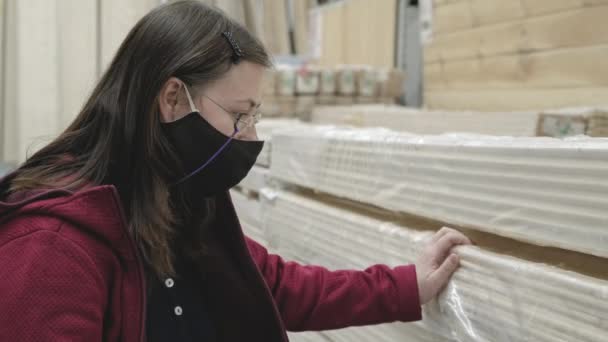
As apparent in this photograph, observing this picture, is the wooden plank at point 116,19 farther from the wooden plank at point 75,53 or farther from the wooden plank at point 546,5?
the wooden plank at point 546,5

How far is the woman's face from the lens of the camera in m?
1.08

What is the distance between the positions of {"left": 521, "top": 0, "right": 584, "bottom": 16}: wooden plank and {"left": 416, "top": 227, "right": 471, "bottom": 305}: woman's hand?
1.62 metres

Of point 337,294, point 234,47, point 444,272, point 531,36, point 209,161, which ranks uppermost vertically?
point 531,36

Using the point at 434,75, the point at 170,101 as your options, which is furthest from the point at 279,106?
the point at 170,101

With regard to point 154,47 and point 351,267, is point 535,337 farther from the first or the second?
point 154,47

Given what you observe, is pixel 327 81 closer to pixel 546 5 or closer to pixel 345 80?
pixel 345 80

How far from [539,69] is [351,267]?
1.59 m

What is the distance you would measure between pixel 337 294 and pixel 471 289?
369 mm

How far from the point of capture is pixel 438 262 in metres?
1.14

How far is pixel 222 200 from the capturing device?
1.30 meters

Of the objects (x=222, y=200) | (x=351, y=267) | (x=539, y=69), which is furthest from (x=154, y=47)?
(x=539, y=69)

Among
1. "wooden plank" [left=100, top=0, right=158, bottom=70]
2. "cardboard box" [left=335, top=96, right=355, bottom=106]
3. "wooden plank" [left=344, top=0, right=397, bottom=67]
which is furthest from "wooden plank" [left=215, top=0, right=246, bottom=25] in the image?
"wooden plank" [left=344, top=0, right=397, bottom=67]

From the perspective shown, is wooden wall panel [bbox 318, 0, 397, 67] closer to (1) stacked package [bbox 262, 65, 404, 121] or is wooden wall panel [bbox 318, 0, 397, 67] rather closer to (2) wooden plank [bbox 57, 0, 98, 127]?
(1) stacked package [bbox 262, 65, 404, 121]

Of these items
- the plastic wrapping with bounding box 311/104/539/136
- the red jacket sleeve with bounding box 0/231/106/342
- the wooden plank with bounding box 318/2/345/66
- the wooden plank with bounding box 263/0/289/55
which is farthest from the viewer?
the wooden plank with bounding box 263/0/289/55
